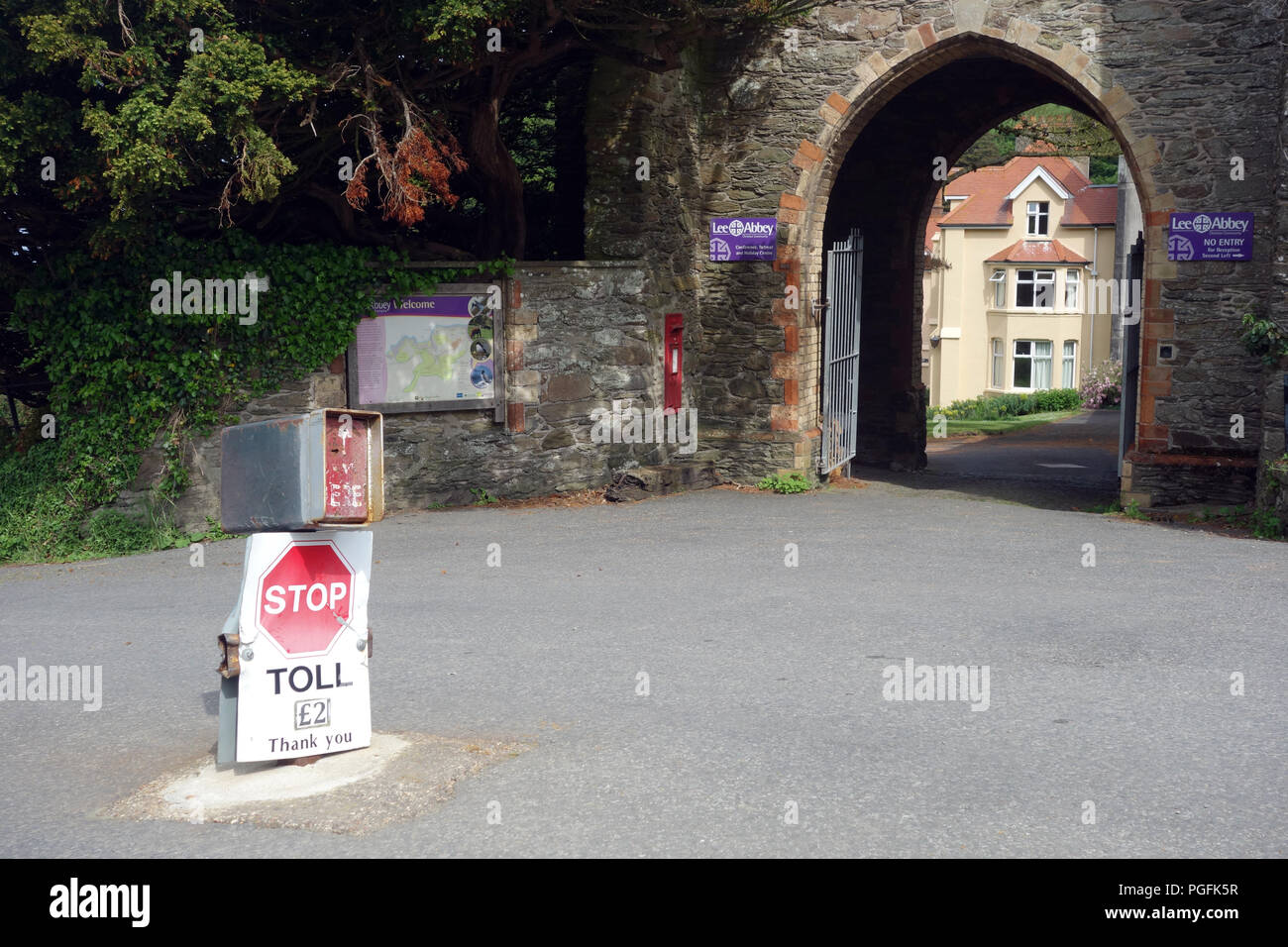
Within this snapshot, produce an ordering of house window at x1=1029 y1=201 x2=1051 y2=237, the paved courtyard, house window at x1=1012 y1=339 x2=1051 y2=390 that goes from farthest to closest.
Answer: house window at x1=1012 y1=339 x2=1051 y2=390, house window at x1=1029 y1=201 x2=1051 y2=237, the paved courtyard

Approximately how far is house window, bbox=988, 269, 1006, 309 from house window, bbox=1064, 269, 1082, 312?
2331 mm

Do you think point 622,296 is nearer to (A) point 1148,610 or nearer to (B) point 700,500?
(B) point 700,500

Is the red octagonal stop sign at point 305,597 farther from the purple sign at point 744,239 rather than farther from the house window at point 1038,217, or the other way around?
the house window at point 1038,217

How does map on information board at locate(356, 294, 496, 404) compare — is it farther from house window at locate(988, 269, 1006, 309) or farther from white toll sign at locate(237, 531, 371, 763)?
house window at locate(988, 269, 1006, 309)

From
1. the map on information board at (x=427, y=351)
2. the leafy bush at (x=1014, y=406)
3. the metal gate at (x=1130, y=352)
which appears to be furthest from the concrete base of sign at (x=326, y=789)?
the leafy bush at (x=1014, y=406)

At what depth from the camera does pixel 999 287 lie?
49.5m

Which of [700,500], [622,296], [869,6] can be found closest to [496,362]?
[622,296]

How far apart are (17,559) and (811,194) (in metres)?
9.18

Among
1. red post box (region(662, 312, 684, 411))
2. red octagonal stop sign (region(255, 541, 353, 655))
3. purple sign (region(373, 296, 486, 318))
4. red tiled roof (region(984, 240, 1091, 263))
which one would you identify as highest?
red tiled roof (region(984, 240, 1091, 263))

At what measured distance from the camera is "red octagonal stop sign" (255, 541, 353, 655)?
5281 mm

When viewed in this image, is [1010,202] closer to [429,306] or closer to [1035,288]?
[1035,288]

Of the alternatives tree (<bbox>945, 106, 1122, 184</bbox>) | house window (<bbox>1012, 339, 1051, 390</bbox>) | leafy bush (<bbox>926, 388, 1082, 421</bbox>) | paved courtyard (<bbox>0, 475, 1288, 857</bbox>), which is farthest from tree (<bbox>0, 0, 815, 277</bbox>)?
house window (<bbox>1012, 339, 1051, 390</bbox>)

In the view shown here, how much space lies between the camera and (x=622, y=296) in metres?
13.9

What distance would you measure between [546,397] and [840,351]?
4.90 meters
